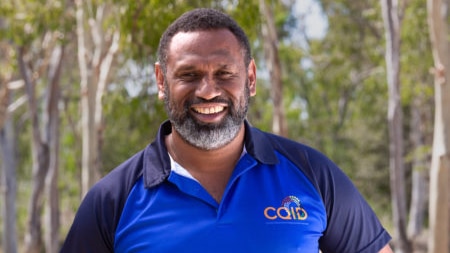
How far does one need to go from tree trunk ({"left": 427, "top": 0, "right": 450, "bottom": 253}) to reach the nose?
631cm

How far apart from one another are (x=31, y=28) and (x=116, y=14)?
12.7 ft

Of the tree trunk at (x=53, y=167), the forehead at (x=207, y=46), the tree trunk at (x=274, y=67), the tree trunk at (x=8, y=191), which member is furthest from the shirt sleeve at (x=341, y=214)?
the tree trunk at (x=8, y=191)

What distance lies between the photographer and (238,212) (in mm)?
2170

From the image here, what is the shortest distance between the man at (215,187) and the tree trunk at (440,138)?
244 inches

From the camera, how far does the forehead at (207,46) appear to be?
2.23m

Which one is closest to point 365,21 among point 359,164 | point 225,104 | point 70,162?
point 359,164

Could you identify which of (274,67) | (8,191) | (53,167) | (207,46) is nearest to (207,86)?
(207,46)

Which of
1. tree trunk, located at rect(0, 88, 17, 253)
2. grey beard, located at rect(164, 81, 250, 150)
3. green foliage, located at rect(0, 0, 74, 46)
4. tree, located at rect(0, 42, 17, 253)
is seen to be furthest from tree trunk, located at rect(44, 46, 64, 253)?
grey beard, located at rect(164, 81, 250, 150)

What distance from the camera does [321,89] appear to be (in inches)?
815

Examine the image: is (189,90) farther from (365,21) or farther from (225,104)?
(365,21)

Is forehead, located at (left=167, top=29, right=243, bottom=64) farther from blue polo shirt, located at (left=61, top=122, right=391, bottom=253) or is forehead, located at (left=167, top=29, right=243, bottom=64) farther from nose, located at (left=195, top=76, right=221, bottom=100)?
blue polo shirt, located at (left=61, top=122, right=391, bottom=253)

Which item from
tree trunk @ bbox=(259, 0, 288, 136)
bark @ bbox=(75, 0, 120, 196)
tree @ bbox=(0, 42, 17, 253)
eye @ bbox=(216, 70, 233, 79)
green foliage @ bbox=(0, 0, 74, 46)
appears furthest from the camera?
tree @ bbox=(0, 42, 17, 253)

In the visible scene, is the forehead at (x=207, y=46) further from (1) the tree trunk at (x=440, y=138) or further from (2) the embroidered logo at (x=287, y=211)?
(1) the tree trunk at (x=440, y=138)

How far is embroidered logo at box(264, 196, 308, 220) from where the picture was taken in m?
2.16
